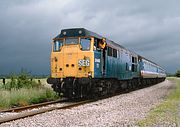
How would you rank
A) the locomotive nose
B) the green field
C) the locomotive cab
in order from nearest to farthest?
the green field
the locomotive cab
the locomotive nose

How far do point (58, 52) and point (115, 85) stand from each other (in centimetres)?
695

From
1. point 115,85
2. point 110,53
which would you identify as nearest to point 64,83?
point 110,53

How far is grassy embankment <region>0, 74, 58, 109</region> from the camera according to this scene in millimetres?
16302

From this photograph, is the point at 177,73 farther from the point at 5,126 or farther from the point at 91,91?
the point at 5,126

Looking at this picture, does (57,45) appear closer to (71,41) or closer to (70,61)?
(71,41)

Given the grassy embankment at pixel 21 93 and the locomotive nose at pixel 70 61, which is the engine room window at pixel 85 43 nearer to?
the locomotive nose at pixel 70 61

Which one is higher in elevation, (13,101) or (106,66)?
(106,66)

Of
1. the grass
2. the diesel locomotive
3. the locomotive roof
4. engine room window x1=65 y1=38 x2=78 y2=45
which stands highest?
the locomotive roof

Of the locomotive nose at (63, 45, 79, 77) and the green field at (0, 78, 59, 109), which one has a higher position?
the locomotive nose at (63, 45, 79, 77)

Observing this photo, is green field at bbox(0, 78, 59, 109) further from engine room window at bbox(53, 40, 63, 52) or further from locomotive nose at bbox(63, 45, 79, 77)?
engine room window at bbox(53, 40, 63, 52)

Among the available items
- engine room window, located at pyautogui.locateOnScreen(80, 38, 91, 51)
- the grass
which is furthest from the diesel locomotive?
the grass

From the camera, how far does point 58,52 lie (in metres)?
18.7

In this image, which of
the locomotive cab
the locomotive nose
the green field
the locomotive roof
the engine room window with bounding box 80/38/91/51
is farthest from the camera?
the locomotive roof

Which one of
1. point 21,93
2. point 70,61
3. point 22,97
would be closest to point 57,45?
point 70,61
